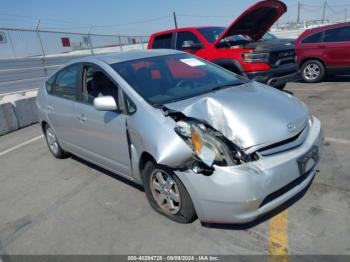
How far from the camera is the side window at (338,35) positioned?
8.66 metres

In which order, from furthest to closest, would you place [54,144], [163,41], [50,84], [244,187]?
[163,41] → [54,144] → [50,84] → [244,187]

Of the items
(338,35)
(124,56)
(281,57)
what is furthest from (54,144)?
(338,35)

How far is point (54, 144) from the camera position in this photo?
5359 mm

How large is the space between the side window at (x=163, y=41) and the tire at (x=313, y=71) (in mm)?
3946

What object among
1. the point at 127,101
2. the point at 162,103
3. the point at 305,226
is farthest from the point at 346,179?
the point at 127,101

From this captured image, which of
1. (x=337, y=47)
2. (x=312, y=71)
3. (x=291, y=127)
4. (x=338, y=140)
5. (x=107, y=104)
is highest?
(x=107, y=104)

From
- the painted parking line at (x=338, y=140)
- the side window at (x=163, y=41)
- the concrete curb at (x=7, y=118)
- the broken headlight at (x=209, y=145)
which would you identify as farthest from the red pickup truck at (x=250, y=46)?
the concrete curb at (x=7, y=118)

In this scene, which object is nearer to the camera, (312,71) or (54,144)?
(54,144)

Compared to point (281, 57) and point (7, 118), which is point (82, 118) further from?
point (7, 118)

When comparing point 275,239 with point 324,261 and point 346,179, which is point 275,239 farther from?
point 346,179

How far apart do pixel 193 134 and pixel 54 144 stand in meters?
3.37

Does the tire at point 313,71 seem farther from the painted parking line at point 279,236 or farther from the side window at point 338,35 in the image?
the painted parking line at point 279,236

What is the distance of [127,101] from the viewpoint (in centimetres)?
338

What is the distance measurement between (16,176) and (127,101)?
2744 millimetres
